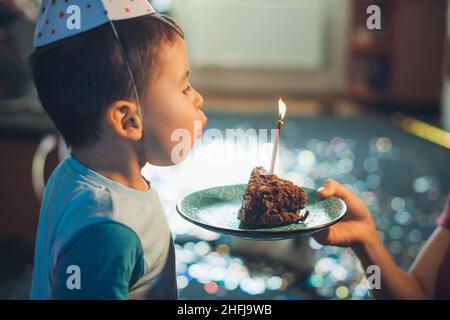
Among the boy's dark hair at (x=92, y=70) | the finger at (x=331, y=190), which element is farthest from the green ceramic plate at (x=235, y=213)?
the boy's dark hair at (x=92, y=70)

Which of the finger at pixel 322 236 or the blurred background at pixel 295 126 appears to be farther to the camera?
the blurred background at pixel 295 126

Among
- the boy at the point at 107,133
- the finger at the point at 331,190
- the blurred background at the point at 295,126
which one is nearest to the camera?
the boy at the point at 107,133

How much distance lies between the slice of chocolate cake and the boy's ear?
0.12 m

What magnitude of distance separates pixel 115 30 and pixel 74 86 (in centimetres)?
5

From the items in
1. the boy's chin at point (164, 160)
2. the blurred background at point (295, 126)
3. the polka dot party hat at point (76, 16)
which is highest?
the polka dot party hat at point (76, 16)

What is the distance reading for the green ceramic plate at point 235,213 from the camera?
1.61 ft

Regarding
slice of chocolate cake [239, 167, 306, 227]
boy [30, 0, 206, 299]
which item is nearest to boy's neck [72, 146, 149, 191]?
boy [30, 0, 206, 299]

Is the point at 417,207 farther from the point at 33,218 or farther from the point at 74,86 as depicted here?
the point at 74,86

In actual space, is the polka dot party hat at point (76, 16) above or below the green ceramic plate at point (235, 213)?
above

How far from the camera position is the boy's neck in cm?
47

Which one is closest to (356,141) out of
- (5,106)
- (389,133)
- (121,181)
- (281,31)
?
(389,133)

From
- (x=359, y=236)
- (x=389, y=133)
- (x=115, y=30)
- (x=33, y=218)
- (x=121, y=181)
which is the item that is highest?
(x=115, y=30)

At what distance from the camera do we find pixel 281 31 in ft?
14.2

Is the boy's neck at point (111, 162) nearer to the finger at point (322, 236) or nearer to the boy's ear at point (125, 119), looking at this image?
the boy's ear at point (125, 119)
